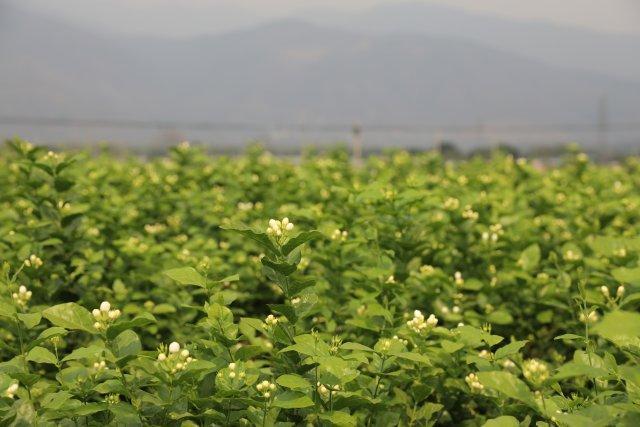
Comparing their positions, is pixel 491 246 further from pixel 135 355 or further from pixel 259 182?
pixel 259 182

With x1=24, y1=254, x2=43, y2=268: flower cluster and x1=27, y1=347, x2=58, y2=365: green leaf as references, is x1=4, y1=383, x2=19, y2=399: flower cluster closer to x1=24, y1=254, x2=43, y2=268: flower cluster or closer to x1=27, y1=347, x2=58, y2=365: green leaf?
x1=27, y1=347, x2=58, y2=365: green leaf

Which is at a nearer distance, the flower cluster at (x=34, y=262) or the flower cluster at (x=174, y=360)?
the flower cluster at (x=174, y=360)

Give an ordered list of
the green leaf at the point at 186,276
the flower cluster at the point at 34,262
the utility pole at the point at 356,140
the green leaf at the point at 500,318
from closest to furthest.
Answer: the green leaf at the point at 186,276
the flower cluster at the point at 34,262
the green leaf at the point at 500,318
the utility pole at the point at 356,140

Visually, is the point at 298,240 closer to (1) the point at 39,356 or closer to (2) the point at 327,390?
(2) the point at 327,390

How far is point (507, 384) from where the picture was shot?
164 centimetres

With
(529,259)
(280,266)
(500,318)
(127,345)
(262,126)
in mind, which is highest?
(280,266)

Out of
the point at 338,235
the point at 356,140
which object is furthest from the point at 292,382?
the point at 356,140

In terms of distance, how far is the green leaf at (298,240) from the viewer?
6.39 feet

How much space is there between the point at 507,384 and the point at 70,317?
120 cm

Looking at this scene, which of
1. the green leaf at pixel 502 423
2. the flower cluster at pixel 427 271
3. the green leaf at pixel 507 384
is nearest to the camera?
the green leaf at pixel 507 384

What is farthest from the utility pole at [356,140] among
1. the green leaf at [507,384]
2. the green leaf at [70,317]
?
the green leaf at [507,384]

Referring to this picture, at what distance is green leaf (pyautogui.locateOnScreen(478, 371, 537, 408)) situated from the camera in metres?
1.61

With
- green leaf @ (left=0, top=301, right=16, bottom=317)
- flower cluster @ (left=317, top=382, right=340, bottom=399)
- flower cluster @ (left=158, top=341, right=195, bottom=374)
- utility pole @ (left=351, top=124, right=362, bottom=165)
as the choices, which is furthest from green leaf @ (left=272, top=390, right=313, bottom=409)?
utility pole @ (left=351, top=124, right=362, bottom=165)

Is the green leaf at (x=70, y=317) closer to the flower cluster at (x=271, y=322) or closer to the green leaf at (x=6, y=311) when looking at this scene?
the green leaf at (x=6, y=311)
